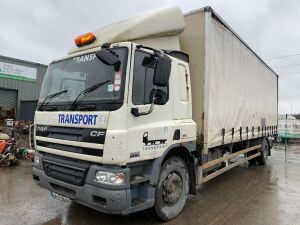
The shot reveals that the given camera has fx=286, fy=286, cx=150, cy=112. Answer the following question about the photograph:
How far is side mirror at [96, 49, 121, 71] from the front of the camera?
354 cm

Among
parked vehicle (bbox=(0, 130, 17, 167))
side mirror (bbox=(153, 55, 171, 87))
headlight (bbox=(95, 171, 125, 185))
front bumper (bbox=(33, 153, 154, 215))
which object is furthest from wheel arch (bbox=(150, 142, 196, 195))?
parked vehicle (bbox=(0, 130, 17, 167))

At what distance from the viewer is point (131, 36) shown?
4199 millimetres

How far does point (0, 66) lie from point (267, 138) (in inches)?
616

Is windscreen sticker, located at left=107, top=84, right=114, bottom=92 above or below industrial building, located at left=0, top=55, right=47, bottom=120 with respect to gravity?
below

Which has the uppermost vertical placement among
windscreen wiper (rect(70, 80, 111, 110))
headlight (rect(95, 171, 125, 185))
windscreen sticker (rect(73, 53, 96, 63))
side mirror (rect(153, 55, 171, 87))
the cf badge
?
windscreen sticker (rect(73, 53, 96, 63))

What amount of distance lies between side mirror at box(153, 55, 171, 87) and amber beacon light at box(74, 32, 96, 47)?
47.6 inches

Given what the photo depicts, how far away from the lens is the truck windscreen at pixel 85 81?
3588 millimetres

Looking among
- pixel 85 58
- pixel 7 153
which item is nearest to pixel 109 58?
pixel 85 58

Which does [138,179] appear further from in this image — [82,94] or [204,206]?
[204,206]

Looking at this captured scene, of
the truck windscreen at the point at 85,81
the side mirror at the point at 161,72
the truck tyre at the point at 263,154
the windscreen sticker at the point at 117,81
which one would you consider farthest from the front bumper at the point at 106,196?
the truck tyre at the point at 263,154

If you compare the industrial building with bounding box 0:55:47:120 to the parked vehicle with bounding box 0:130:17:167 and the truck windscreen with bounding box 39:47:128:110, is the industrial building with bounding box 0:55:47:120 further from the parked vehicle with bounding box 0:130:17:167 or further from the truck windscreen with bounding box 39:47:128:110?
the truck windscreen with bounding box 39:47:128:110

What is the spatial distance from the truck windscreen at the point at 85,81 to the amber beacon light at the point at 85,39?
1.02ft

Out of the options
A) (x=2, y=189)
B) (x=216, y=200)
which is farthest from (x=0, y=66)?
(x=216, y=200)

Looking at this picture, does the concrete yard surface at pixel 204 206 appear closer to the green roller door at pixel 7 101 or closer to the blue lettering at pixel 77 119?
the blue lettering at pixel 77 119
